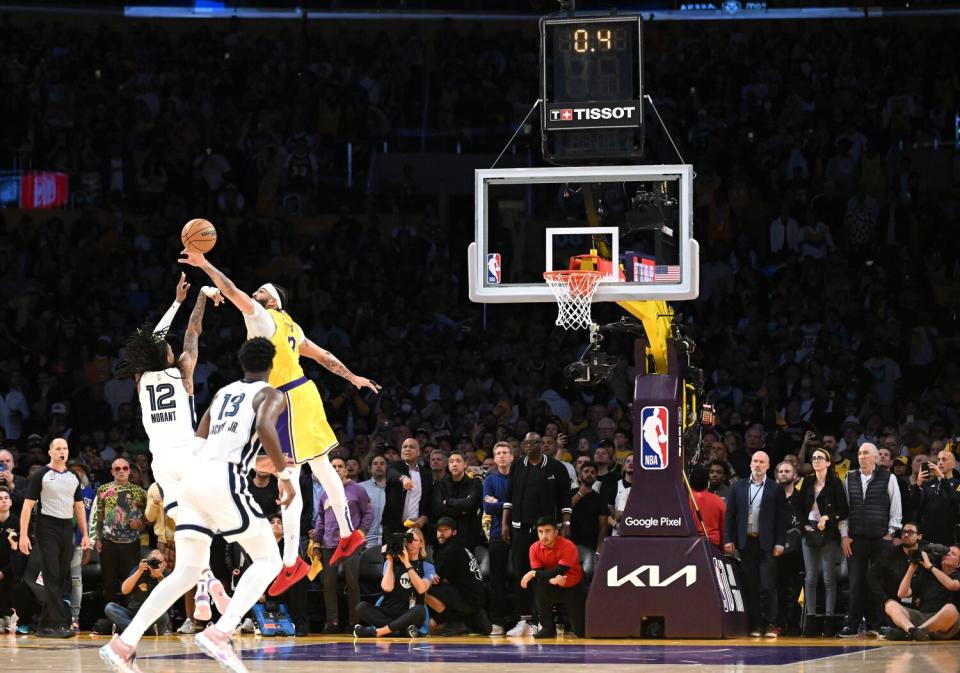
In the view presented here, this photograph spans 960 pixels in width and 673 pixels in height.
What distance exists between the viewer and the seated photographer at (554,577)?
16188 millimetres

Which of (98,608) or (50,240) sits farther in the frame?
(50,240)

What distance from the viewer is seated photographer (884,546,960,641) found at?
50.1 feet

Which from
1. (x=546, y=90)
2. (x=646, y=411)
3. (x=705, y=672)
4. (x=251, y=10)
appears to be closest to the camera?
(x=705, y=672)

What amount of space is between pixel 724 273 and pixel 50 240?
420 inches

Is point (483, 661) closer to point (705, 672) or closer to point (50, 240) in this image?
point (705, 672)

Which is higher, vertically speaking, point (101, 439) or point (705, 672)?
point (101, 439)

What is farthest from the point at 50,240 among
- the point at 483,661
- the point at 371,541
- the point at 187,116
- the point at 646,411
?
the point at 483,661

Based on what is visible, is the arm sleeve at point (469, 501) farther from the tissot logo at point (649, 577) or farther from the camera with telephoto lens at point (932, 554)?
the camera with telephoto lens at point (932, 554)

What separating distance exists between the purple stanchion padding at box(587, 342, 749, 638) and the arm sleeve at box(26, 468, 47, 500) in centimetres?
599

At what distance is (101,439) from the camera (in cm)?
2097

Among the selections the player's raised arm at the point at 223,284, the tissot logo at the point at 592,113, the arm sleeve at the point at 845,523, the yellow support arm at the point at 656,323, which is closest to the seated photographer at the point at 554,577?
the yellow support arm at the point at 656,323

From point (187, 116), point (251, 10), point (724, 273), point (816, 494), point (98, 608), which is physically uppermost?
point (251, 10)

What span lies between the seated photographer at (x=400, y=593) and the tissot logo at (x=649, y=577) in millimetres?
2128

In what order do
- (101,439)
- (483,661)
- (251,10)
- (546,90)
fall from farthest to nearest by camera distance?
(251,10), (101,439), (546,90), (483,661)
